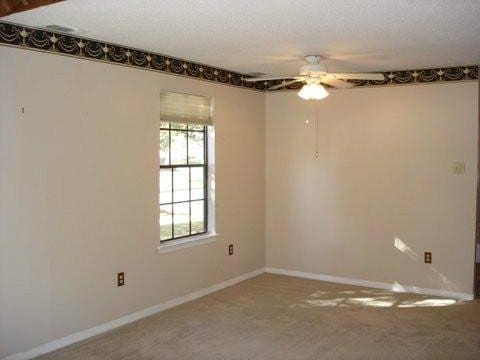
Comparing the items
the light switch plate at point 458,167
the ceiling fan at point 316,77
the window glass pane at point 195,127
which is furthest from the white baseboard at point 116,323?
the light switch plate at point 458,167

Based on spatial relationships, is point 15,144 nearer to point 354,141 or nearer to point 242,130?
point 242,130

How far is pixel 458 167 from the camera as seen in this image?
5410mm

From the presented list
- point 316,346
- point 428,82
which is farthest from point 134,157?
point 428,82

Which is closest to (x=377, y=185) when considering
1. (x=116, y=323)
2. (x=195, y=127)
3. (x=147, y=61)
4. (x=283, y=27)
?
(x=195, y=127)

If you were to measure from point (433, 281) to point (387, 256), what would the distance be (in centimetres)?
54

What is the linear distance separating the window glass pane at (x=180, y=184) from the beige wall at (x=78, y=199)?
40 cm

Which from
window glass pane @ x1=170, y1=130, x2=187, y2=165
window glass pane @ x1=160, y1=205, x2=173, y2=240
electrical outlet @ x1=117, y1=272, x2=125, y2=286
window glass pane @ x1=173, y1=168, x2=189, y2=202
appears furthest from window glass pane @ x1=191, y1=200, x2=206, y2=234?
electrical outlet @ x1=117, y1=272, x2=125, y2=286

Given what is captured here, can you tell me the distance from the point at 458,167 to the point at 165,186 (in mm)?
3009

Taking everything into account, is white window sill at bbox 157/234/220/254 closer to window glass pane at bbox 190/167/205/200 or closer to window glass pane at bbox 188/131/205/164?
window glass pane at bbox 190/167/205/200

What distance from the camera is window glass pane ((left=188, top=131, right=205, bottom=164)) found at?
18.0 ft

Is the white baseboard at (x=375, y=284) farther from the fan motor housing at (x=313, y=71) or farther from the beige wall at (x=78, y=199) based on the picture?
the fan motor housing at (x=313, y=71)

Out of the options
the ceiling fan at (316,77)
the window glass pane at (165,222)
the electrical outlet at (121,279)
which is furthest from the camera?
the window glass pane at (165,222)

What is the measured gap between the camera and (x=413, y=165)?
222 inches

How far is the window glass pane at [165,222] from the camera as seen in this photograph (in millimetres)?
5148
